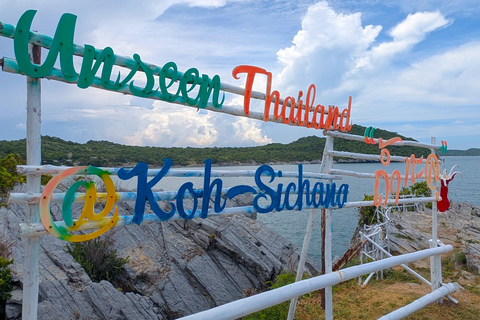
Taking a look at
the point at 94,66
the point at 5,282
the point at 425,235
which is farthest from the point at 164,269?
the point at 425,235

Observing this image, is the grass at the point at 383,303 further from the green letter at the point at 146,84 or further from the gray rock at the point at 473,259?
the green letter at the point at 146,84

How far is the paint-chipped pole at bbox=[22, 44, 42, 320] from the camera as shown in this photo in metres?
2.47

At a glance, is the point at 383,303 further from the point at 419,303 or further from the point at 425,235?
the point at 425,235

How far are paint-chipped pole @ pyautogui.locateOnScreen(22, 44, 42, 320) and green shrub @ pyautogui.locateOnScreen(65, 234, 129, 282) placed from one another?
20.9 ft

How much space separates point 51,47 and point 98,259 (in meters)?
7.28

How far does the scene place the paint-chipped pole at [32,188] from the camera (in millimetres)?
2473

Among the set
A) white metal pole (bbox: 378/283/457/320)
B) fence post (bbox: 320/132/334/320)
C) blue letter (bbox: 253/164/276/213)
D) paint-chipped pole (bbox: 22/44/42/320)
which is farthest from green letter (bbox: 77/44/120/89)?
white metal pole (bbox: 378/283/457/320)

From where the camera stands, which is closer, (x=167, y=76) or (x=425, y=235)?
(x=167, y=76)

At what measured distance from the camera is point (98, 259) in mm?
8664

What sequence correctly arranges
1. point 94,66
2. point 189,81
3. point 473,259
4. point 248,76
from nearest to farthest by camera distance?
point 94,66 < point 189,81 < point 248,76 < point 473,259

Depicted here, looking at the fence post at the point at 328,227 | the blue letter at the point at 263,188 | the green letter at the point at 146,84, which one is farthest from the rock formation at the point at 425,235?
the green letter at the point at 146,84

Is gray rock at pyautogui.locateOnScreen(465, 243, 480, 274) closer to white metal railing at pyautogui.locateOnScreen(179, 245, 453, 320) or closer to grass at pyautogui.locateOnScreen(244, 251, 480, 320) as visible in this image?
grass at pyautogui.locateOnScreen(244, 251, 480, 320)

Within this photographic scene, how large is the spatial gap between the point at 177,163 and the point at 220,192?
16440 millimetres

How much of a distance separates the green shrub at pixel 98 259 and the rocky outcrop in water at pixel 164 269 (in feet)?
0.86
